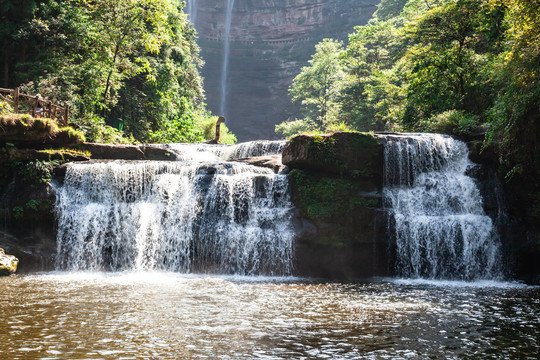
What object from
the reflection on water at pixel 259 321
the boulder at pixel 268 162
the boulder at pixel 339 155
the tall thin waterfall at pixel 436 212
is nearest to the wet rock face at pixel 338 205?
the boulder at pixel 339 155

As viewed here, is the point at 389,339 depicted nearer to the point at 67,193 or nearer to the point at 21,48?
the point at 67,193

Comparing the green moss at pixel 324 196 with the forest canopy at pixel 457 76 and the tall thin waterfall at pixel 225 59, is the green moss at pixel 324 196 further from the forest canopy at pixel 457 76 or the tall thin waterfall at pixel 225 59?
the tall thin waterfall at pixel 225 59

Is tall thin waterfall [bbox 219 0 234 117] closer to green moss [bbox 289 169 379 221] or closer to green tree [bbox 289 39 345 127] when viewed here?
green tree [bbox 289 39 345 127]

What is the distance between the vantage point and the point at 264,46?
7275 centimetres

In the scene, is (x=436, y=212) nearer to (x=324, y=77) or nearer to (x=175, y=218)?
(x=175, y=218)

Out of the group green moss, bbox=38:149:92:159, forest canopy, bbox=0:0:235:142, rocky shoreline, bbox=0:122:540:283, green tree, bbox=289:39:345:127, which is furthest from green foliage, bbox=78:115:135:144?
green tree, bbox=289:39:345:127

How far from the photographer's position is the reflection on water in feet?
18.2

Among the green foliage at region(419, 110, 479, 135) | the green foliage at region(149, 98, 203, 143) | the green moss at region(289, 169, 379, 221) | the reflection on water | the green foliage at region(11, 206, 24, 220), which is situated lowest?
the reflection on water

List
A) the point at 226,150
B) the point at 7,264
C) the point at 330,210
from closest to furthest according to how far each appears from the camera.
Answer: the point at 7,264 → the point at 330,210 → the point at 226,150

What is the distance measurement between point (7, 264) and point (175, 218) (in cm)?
505

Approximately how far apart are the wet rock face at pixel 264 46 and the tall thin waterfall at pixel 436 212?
160ft

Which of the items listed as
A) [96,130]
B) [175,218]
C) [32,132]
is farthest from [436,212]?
[96,130]

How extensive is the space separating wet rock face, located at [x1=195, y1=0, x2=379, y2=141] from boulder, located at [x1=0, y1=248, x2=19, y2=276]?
53.0 metres

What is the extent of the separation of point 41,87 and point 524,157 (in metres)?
19.6
